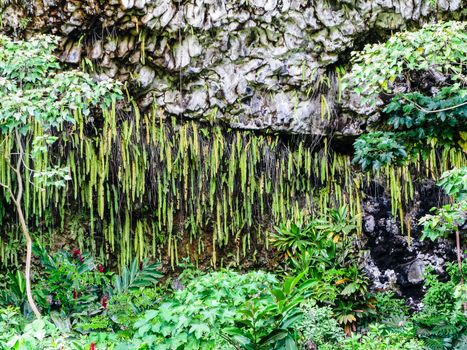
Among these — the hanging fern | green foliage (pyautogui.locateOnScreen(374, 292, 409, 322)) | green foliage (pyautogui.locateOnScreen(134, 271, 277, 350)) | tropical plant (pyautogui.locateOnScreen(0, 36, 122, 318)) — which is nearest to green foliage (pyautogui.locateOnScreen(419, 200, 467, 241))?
green foliage (pyautogui.locateOnScreen(134, 271, 277, 350))

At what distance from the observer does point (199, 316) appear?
409 centimetres

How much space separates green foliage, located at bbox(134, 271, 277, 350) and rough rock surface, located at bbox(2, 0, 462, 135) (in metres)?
2.91

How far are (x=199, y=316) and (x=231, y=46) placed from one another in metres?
3.72

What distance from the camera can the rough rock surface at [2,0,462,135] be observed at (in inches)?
252

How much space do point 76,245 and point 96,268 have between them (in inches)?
25.0

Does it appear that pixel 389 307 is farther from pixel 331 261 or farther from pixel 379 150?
pixel 379 150

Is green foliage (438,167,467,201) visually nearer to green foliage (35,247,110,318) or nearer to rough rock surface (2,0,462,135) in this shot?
rough rock surface (2,0,462,135)

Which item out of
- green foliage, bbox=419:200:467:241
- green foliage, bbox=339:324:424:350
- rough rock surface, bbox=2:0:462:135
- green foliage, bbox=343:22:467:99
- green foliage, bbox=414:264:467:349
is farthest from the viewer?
rough rock surface, bbox=2:0:462:135

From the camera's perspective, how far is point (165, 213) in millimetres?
7191

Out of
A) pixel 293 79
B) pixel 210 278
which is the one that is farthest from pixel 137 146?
pixel 210 278

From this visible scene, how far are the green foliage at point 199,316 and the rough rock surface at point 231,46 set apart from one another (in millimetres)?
2913

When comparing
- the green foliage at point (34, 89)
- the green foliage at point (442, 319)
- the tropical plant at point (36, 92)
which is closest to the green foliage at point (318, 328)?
the green foliage at point (442, 319)

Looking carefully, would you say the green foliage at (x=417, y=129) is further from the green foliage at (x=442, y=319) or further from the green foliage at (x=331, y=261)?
the green foliage at (x=331, y=261)

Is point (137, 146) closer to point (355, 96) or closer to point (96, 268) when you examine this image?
point (96, 268)
